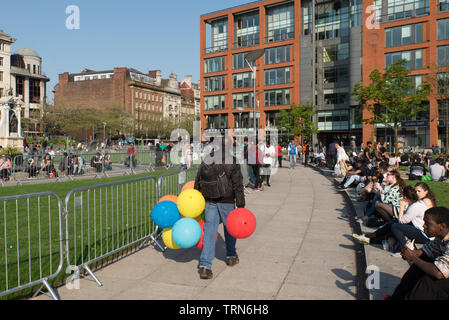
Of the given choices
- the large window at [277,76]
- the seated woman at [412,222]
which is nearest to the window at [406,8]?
the large window at [277,76]

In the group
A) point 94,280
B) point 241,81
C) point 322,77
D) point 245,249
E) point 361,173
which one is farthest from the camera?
point 241,81

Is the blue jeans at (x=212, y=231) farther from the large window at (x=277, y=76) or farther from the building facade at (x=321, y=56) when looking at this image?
the large window at (x=277, y=76)

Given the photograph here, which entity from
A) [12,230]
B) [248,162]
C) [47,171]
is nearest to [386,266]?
[12,230]

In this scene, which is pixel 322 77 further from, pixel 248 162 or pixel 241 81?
pixel 248 162

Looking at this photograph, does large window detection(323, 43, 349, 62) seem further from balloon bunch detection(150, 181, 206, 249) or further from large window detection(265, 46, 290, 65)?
balloon bunch detection(150, 181, 206, 249)

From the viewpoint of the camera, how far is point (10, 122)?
32781 mm

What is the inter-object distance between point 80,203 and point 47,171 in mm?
13713

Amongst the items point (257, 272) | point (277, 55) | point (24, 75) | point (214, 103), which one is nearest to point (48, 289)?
point (257, 272)

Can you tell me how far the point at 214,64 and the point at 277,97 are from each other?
1311 centimetres

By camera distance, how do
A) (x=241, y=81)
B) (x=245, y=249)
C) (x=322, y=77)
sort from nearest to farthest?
(x=245, y=249) < (x=322, y=77) < (x=241, y=81)

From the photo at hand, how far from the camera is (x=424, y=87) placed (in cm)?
2745

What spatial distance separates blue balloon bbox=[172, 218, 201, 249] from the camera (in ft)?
16.6

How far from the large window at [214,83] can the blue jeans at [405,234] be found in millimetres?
59473

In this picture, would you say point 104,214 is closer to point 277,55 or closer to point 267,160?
point 267,160
